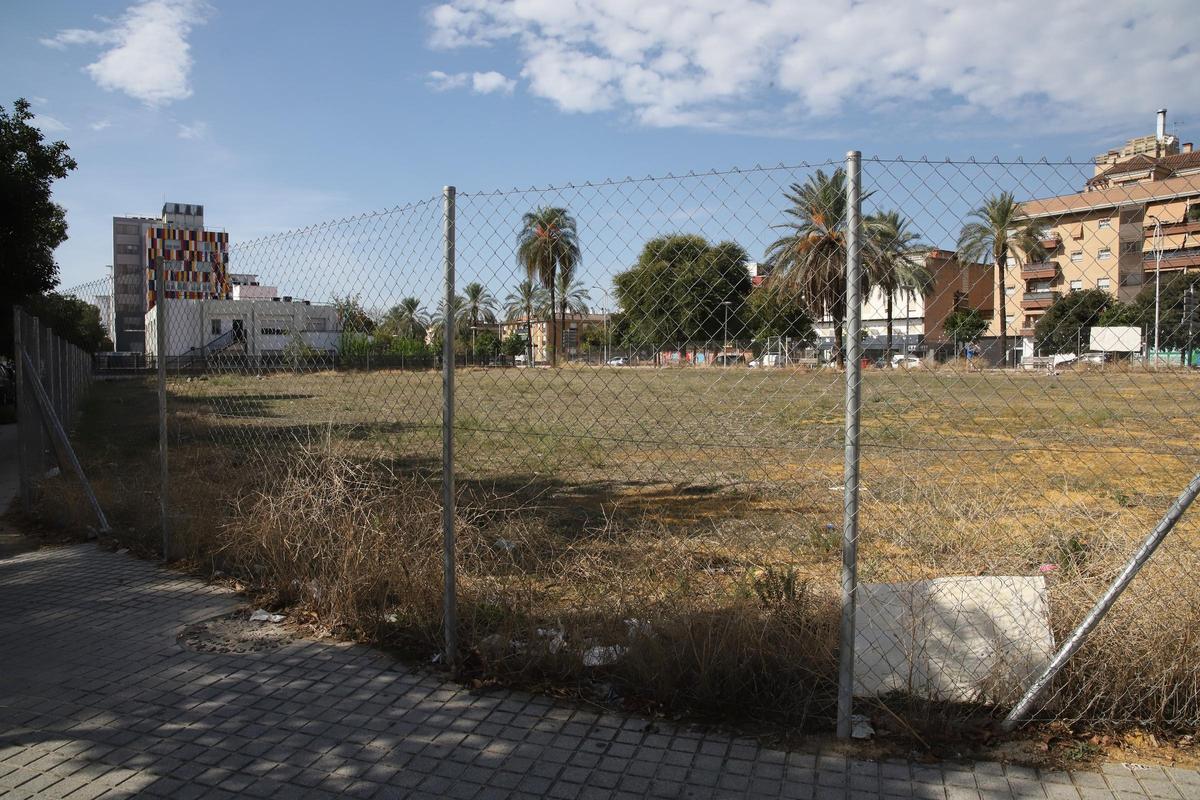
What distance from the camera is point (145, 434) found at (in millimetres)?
16109

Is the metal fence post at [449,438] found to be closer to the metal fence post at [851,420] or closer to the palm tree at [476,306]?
the palm tree at [476,306]

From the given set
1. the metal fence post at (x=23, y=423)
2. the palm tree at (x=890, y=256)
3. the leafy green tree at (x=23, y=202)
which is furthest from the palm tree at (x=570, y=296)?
the leafy green tree at (x=23, y=202)

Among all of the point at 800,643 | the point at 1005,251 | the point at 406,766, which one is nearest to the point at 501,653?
the point at 406,766

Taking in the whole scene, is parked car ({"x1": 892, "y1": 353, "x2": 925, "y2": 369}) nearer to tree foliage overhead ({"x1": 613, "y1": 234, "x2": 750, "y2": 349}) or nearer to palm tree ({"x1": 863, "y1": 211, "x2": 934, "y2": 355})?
palm tree ({"x1": 863, "y1": 211, "x2": 934, "y2": 355})

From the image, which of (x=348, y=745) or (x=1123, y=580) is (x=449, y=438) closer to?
(x=348, y=745)

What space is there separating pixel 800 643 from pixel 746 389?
1349mm

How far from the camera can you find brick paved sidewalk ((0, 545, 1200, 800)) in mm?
2943

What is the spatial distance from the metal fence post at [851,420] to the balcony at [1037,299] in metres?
0.59

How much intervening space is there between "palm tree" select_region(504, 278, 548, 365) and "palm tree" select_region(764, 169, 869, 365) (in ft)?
4.28

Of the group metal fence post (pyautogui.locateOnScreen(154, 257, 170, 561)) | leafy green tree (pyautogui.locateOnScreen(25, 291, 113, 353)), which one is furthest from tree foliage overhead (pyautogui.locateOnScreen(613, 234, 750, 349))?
leafy green tree (pyautogui.locateOnScreen(25, 291, 113, 353))

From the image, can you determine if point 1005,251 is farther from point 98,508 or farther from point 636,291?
point 98,508

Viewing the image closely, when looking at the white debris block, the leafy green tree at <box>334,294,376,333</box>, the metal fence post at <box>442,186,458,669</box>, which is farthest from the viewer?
the leafy green tree at <box>334,294,376,333</box>

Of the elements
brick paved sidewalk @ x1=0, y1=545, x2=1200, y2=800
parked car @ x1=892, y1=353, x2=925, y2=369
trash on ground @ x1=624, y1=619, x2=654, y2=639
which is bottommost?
brick paved sidewalk @ x1=0, y1=545, x2=1200, y2=800

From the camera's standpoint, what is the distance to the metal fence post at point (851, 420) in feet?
10.2
